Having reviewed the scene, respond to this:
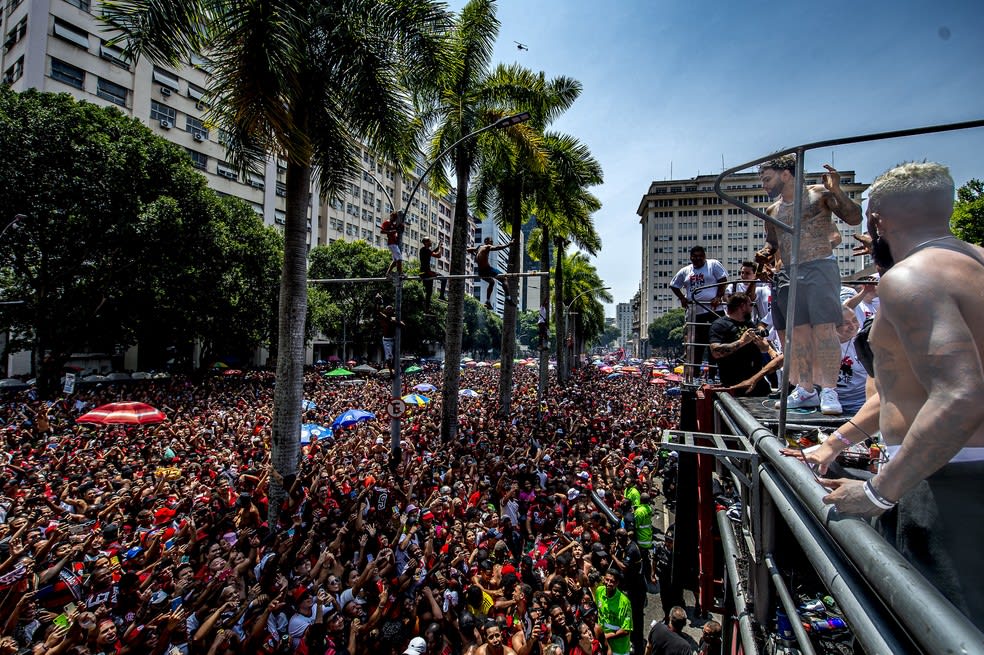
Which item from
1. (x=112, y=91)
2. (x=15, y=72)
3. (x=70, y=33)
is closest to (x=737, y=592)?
(x=70, y=33)

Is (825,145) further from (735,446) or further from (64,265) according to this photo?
(64,265)

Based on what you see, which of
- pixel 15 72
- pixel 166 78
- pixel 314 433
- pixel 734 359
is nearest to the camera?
pixel 734 359

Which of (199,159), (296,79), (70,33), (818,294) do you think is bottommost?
(818,294)

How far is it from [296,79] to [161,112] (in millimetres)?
37756

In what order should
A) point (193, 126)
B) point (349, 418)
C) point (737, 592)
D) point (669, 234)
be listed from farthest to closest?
point (669, 234), point (193, 126), point (349, 418), point (737, 592)

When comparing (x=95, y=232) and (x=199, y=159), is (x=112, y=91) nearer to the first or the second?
(x=199, y=159)

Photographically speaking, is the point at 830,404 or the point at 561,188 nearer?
the point at 830,404

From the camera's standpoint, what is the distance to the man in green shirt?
5.83 m

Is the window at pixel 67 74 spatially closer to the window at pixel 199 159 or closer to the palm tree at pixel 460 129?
the window at pixel 199 159

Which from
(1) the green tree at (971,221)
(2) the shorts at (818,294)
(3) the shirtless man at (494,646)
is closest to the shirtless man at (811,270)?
(2) the shorts at (818,294)

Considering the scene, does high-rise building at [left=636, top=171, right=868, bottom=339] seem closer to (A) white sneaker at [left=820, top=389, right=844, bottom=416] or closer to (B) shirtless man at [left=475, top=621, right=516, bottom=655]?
(A) white sneaker at [left=820, top=389, right=844, bottom=416]

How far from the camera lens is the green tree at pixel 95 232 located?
19.0 metres

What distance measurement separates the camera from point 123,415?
12.9m

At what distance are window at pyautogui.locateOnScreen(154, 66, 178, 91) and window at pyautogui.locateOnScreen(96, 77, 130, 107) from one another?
2.58 m
